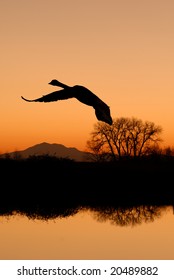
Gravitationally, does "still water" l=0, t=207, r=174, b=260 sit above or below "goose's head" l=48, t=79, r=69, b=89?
below

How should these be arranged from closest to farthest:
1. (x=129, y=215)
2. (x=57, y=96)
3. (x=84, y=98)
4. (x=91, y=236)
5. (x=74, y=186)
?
(x=84, y=98) → (x=57, y=96) → (x=91, y=236) → (x=129, y=215) → (x=74, y=186)

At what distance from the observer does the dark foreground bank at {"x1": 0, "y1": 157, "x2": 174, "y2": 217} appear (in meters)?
44.7

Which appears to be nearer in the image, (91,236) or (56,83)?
(56,83)

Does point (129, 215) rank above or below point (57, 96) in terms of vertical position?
below

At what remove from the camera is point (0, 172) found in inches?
1917

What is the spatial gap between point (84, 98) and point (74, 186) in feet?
143

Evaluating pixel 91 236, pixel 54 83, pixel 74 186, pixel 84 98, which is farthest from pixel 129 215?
pixel 84 98

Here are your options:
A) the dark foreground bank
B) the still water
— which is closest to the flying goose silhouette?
the still water

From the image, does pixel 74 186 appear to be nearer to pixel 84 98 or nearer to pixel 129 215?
pixel 129 215

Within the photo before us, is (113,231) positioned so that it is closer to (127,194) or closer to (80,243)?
(80,243)

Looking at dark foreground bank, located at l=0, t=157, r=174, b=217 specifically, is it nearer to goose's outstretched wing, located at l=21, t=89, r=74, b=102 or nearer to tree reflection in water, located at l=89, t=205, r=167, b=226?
tree reflection in water, located at l=89, t=205, r=167, b=226

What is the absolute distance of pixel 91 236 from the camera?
110 ft

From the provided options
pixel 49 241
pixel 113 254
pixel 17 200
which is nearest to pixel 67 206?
pixel 17 200

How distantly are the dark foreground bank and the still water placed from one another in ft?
10.8
